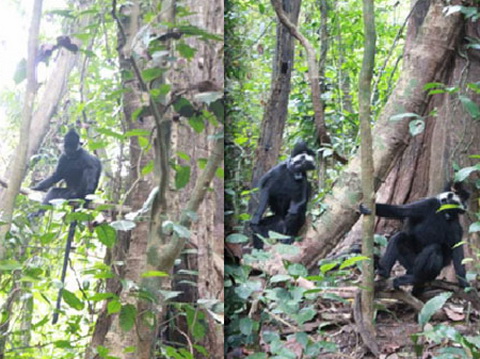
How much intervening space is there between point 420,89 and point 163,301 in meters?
1.51

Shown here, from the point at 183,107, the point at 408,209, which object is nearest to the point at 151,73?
the point at 183,107

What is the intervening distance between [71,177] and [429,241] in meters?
1.67

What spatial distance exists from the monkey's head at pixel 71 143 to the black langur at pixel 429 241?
131 cm

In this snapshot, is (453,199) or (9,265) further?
(453,199)

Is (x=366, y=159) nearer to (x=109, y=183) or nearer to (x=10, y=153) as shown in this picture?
(x=109, y=183)

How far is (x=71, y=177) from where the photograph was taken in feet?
6.84

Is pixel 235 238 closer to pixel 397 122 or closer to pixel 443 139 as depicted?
pixel 397 122

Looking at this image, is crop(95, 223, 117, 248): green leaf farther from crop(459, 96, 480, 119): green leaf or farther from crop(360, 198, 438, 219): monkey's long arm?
crop(459, 96, 480, 119): green leaf

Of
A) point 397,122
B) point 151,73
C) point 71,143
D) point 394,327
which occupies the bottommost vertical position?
point 394,327

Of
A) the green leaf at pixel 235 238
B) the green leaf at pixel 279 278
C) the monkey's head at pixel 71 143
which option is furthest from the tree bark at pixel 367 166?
the monkey's head at pixel 71 143

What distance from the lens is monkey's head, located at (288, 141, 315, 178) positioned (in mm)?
2506

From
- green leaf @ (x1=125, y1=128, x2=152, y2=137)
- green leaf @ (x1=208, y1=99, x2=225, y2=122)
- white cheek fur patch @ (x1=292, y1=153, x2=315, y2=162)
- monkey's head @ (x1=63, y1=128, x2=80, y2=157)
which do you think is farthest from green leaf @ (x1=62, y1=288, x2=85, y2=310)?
white cheek fur patch @ (x1=292, y1=153, x2=315, y2=162)

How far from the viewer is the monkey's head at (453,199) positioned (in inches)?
107

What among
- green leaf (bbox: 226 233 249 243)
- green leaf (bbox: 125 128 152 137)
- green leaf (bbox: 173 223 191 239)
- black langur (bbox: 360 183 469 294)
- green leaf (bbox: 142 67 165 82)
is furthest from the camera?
black langur (bbox: 360 183 469 294)
